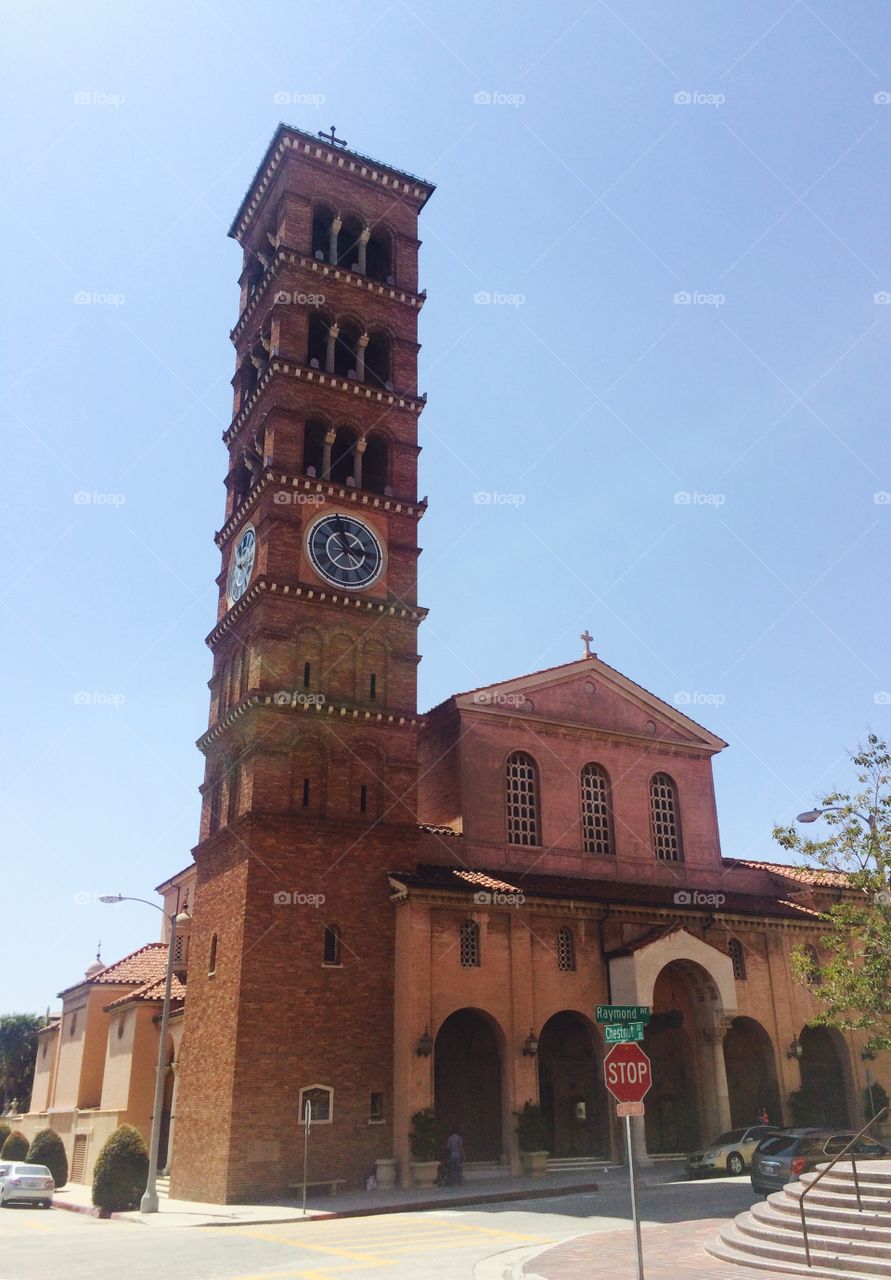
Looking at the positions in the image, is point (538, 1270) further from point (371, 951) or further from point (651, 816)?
point (651, 816)

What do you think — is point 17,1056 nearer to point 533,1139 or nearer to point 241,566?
point 241,566

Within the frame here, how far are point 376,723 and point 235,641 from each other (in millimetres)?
6063

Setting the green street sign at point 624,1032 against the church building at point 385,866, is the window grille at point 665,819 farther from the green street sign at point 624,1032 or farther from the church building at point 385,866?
the green street sign at point 624,1032

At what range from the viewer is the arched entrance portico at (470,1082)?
99.7ft

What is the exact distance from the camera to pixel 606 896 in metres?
32.6

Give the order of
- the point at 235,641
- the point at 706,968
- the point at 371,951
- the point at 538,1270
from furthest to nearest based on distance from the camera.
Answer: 1. the point at 235,641
2. the point at 706,968
3. the point at 371,951
4. the point at 538,1270

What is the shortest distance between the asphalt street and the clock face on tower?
18.5m

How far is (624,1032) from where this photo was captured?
41.6 feet

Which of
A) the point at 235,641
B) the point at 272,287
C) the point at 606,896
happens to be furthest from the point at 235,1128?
the point at 272,287

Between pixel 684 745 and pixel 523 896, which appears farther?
pixel 684 745

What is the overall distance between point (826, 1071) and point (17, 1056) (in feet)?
215

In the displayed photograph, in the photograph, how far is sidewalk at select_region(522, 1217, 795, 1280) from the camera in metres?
13.6

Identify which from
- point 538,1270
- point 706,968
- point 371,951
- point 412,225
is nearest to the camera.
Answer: point 538,1270

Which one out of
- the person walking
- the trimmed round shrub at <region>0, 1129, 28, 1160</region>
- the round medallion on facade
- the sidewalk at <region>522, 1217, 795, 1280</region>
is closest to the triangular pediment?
the round medallion on facade
